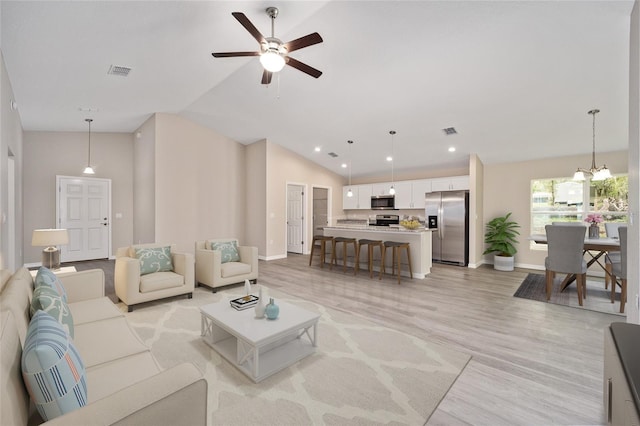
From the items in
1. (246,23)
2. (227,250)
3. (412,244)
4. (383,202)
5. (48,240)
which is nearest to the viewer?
(246,23)

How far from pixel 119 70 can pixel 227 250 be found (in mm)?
2775

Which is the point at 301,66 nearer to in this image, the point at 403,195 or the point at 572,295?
the point at 572,295

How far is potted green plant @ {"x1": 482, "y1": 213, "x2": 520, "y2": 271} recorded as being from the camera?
601 cm

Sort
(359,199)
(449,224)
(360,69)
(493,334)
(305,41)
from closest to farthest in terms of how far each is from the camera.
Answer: (305,41)
(493,334)
(360,69)
(449,224)
(359,199)

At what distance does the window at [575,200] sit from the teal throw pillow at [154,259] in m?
6.98

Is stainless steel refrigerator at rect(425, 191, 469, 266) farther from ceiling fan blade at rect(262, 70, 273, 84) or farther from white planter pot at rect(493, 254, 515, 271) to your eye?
ceiling fan blade at rect(262, 70, 273, 84)

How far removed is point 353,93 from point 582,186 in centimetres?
506

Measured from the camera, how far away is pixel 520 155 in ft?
19.4

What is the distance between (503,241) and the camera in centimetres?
607

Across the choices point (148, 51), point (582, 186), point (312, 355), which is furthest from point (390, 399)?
point (582, 186)

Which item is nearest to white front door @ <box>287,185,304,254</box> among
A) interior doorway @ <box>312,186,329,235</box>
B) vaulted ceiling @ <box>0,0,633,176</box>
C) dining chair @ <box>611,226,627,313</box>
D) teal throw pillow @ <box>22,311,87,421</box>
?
interior doorway @ <box>312,186,329,235</box>

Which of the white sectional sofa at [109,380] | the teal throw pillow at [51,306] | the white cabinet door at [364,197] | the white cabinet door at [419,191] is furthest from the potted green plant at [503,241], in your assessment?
the teal throw pillow at [51,306]

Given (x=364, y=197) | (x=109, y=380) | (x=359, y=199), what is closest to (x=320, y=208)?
(x=359, y=199)

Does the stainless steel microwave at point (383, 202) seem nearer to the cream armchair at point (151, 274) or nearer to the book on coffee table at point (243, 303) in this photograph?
the cream armchair at point (151, 274)
